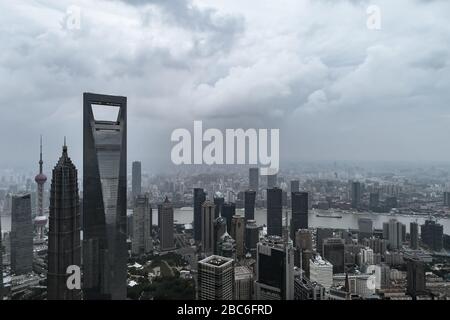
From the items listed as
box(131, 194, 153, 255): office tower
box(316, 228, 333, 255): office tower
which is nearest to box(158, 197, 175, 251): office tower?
box(131, 194, 153, 255): office tower

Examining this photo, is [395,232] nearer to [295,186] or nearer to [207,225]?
[295,186]

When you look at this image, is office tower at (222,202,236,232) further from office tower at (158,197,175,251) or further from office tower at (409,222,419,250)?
office tower at (409,222,419,250)

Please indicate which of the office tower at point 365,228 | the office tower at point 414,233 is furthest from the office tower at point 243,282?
the office tower at point 414,233

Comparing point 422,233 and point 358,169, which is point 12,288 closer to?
point 358,169

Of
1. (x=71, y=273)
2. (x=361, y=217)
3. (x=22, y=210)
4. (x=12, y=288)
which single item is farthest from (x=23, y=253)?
(x=361, y=217)

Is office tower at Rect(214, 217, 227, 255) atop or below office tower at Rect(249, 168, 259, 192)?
below

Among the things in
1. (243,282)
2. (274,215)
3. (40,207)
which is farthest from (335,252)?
(40,207)
